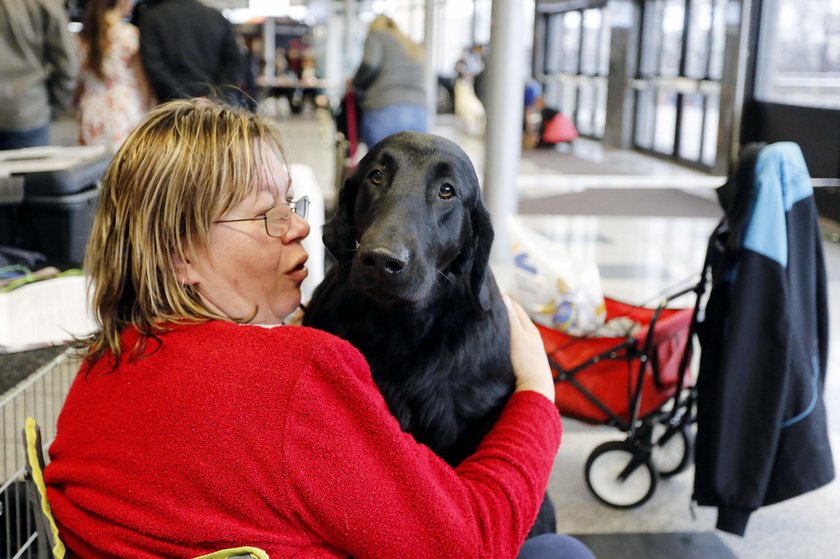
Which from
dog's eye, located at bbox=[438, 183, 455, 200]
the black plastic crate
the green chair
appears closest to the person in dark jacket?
dog's eye, located at bbox=[438, 183, 455, 200]

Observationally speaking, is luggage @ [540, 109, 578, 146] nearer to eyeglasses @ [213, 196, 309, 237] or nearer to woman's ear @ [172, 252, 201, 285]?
eyeglasses @ [213, 196, 309, 237]

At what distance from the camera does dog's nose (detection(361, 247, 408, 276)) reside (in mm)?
1133

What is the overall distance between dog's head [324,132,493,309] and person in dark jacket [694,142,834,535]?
914mm

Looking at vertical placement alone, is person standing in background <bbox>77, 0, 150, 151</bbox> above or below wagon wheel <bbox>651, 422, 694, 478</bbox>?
above

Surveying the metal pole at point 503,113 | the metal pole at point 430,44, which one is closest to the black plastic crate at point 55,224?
the metal pole at point 503,113

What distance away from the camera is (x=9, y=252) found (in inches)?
79.5

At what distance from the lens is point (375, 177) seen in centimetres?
135

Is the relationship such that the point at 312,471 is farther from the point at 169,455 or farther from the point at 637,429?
the point at 637,429

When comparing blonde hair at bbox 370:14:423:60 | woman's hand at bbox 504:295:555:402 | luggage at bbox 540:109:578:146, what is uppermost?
blonde hair at bbox 370:14:423:60

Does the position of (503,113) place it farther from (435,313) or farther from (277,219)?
(277,219)

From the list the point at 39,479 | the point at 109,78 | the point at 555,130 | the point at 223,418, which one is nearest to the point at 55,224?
the point at 39,479

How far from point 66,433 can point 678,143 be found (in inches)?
421

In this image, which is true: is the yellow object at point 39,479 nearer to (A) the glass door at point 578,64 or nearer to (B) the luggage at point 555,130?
(B) the luggage at point 555,130

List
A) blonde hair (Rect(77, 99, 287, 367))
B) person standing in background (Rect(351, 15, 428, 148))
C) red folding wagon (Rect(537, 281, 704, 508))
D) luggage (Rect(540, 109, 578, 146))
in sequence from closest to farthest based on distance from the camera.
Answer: blonde hair (Rect(77, 99, 287, 367)), red folding wagon (Rect(537, 281, 704, 508)), person standing in background (Rect(351, 15, 428, 148)), luggage (Rect(540, 109, 578, 146))
